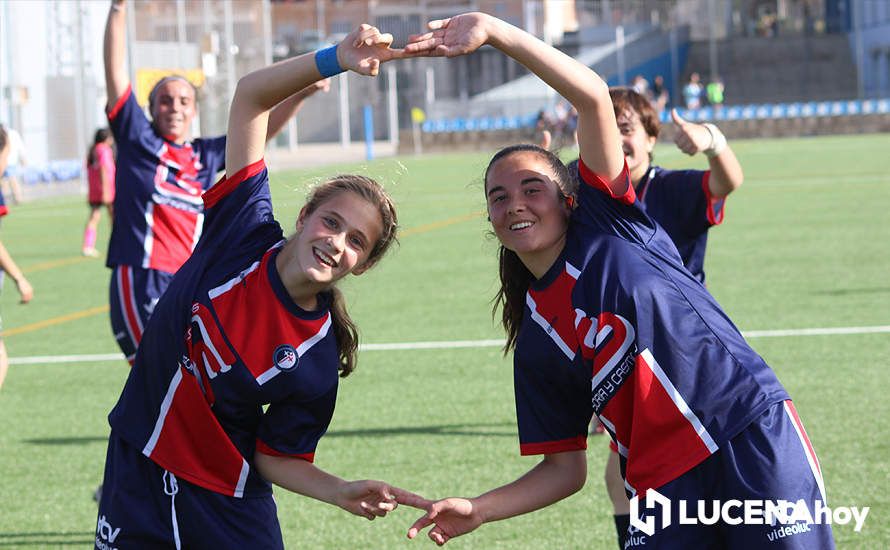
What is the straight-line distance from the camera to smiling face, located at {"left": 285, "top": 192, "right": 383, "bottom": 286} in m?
3.49

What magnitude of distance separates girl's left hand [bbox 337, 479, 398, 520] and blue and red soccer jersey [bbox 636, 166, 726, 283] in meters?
2.31

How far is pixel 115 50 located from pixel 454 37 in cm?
352

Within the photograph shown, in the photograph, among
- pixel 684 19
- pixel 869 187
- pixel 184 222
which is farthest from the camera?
pixel 684 19

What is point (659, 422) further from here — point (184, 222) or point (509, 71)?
point (509, 71)

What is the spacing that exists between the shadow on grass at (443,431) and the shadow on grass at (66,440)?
1.39 metres

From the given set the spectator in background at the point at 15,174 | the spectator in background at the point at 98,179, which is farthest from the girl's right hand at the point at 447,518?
the spectator in background at the point at 15,174

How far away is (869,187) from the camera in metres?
22.8

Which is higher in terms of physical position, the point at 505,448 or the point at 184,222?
the point at 184,222

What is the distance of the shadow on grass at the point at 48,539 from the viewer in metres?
5.83

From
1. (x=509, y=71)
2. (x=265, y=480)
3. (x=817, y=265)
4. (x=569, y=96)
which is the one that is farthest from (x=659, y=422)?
(x=509, y=71)

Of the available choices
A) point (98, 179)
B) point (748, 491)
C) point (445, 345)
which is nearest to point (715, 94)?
point (98, 179)

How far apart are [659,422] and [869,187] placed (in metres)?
20.8

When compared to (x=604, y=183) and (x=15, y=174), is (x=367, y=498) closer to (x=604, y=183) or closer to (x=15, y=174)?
(x=604, y=183)

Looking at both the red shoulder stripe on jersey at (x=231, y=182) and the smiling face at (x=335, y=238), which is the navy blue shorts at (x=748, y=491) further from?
the red shoulder stripe on jersey at (x=231, y=182)
